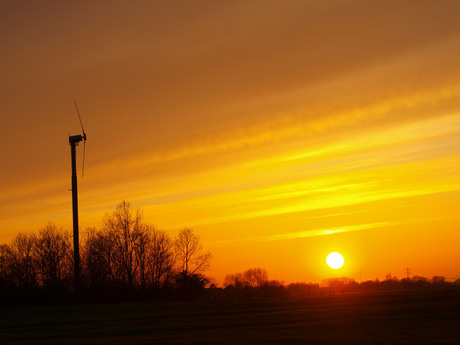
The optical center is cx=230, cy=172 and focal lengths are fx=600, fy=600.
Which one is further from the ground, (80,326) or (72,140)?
(72,140)

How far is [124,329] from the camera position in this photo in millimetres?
36719

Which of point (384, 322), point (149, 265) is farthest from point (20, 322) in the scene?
point (149, 265)

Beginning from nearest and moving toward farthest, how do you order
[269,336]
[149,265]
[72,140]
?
1. [269,336]
2. [72,140]
3. [149,265]

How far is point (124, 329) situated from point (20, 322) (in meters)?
14.0

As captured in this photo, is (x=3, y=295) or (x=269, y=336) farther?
(x=3, y=295)

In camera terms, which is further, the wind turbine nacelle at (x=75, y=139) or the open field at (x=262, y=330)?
the wind turbine nacelle at (x=75, y=139)

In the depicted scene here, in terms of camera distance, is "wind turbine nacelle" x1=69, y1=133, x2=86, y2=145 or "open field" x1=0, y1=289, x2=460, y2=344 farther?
"wind turbine nacelle" x1=69, y1=133, x2=86, y2=145

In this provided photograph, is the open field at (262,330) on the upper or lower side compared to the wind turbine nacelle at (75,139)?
lower

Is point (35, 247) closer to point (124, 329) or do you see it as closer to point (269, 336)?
point (124, 329)

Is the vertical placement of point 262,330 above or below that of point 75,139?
below

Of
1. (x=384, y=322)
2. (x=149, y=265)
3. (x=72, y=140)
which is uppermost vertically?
(x=72, y=140)

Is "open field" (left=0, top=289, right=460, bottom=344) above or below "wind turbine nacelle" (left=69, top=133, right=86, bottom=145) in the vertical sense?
below

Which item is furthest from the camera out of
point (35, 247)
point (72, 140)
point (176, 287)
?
point (35, 247)

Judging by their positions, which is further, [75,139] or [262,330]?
[75,139]
